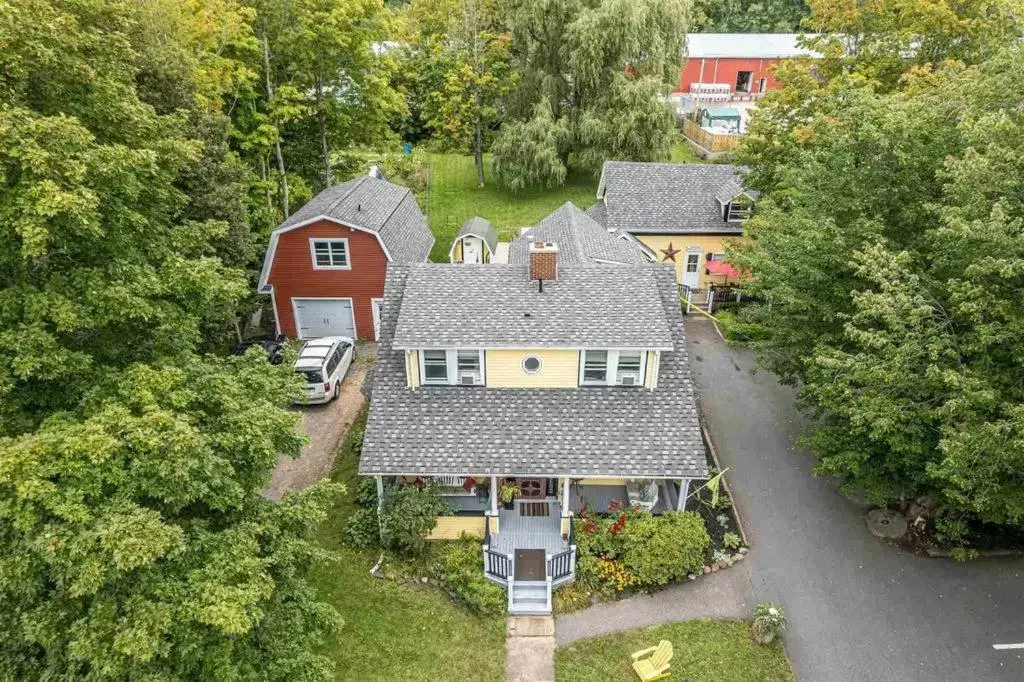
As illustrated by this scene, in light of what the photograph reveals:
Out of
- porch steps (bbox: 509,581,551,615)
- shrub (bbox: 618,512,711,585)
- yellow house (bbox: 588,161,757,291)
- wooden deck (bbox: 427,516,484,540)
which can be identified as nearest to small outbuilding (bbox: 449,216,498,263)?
yellow house (bbox: 588,161,757,291)

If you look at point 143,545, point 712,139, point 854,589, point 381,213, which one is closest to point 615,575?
point 854,589

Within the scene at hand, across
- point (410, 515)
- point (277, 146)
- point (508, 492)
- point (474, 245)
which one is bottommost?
point (410, 515)

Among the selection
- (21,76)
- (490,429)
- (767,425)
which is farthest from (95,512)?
(767,425)

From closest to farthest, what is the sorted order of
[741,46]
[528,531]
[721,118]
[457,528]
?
[528,531] < [457,528] < [721,118] < [741,46]

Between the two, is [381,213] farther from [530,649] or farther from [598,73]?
[530,649]

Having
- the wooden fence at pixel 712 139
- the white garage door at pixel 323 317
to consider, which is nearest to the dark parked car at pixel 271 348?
the white garage door at pixel 323 317

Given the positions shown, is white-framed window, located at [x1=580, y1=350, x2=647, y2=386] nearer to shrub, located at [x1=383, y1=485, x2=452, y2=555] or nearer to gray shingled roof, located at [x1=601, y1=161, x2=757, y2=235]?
→ shrub, located at [x1=383, y1=485, x2=452, y2=555]
